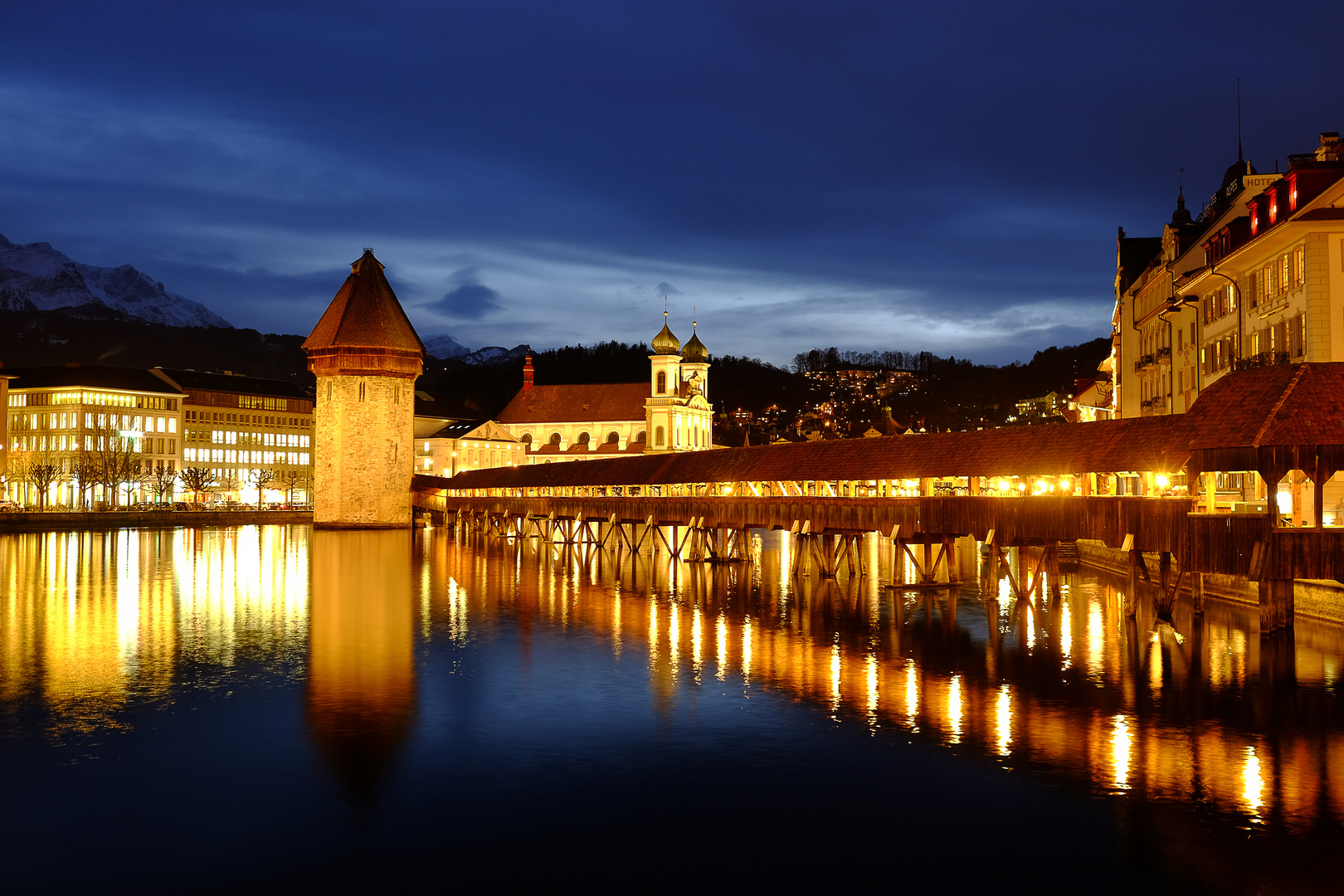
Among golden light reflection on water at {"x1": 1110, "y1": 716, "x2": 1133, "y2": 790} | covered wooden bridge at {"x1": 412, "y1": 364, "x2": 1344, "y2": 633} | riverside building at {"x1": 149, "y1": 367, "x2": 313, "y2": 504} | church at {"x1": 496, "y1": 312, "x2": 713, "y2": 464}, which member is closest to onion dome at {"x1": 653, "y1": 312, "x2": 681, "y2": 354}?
church at {"x1": 496, "y1": 312, "x2": 713, "y2": 464}

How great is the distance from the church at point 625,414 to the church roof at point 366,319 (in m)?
33.7

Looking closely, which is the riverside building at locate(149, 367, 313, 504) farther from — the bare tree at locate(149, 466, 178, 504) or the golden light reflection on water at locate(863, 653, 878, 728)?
the golden light reflection on water at locate(863, 653, 878, 728)

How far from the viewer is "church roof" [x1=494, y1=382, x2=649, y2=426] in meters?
117

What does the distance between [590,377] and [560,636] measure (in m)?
151

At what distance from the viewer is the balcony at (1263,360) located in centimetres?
2861

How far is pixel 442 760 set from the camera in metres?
14.6

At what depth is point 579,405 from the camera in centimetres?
11881

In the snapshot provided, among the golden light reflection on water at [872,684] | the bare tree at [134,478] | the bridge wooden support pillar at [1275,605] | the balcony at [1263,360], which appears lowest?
the golden light reflection on water at [872,684]

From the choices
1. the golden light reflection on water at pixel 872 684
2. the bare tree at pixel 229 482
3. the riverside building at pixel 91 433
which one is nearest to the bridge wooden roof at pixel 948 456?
the golden light reflection on water at pixel 872 684

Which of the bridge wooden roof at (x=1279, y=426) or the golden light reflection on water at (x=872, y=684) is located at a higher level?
the bridge wooden roof at (x=1279, y=426)

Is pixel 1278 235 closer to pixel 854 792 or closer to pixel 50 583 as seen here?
pixel 854 792

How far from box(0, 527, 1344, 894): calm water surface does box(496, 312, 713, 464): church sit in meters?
81.3

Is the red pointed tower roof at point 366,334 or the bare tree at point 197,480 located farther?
the bare tree at point 197,480

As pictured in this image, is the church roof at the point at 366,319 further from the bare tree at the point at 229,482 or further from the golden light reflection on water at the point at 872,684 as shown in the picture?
the golden light reflection on water at the point at 872,684
